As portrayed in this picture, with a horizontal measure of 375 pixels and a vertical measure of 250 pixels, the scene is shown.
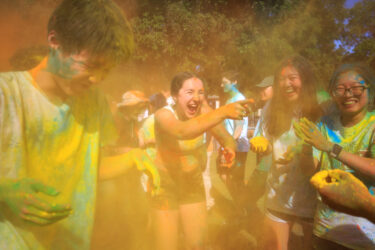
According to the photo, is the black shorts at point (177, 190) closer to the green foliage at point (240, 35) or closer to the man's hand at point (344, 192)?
the man's hand at point (344, 192)

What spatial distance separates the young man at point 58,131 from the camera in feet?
3.27

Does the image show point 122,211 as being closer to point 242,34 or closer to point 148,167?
point 148,167

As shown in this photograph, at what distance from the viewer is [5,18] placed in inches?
75.0

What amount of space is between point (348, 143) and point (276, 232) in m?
0.95

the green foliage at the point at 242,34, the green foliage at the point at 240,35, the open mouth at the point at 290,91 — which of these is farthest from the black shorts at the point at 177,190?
the green foliage at the point at 242,34

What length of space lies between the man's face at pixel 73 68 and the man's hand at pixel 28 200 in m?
0.49

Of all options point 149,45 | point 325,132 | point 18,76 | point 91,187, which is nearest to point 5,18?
point 18,76

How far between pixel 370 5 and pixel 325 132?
244 centimetres

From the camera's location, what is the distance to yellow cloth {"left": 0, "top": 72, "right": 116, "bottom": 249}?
1048 mm

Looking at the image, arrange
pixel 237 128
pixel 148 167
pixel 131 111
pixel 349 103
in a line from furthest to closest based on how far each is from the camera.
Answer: pixel 237 128 < pixel 131 111 < pixel 349 103 < pixel 148 167

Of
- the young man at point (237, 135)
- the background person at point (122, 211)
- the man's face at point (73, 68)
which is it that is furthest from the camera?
the young man at point (237, 135)

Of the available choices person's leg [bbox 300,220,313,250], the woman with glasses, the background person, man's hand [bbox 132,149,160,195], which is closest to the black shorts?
the background person

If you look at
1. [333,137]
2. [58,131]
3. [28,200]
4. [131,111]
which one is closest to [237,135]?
[131,111]

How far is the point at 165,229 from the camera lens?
2.16 metres
